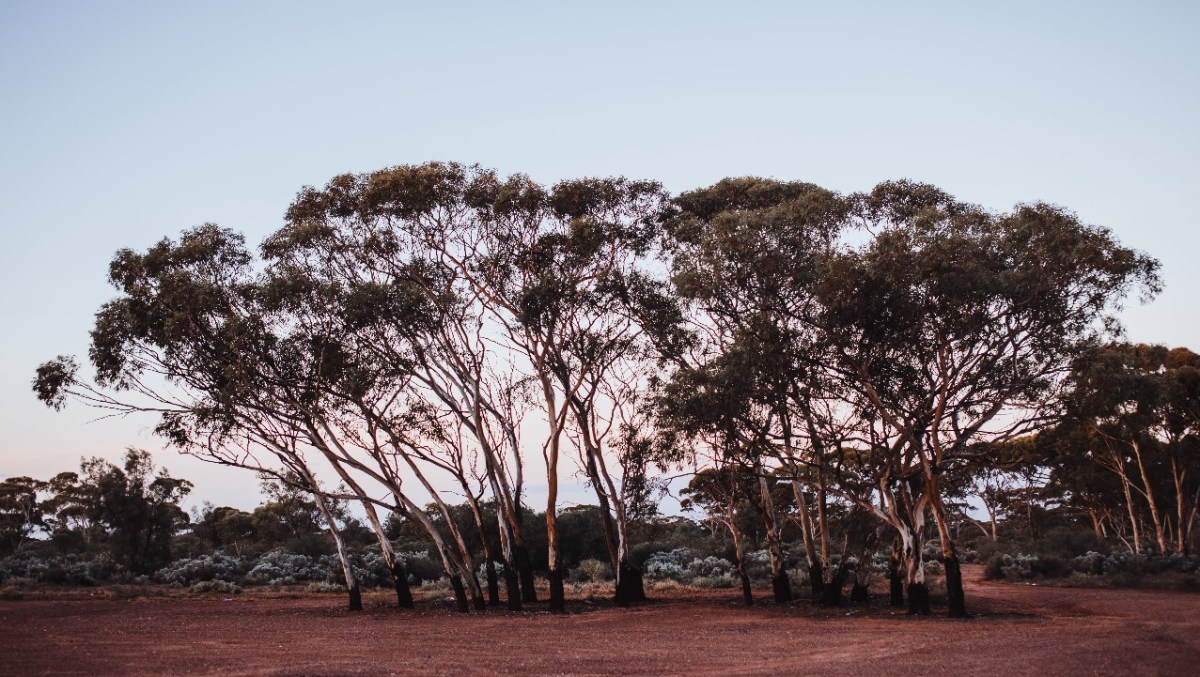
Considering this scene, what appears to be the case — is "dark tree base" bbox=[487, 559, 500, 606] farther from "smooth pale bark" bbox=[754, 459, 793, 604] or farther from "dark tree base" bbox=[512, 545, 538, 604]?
"smooth pale bark" bbox=[754, 459, 793, 604]

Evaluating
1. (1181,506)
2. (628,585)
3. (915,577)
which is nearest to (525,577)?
(628,585)

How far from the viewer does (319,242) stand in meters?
25.4

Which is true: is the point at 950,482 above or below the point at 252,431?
below

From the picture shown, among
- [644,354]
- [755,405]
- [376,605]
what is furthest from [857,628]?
[376,605]

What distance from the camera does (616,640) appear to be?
1762 centimetres

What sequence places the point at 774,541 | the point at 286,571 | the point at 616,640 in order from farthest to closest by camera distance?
1. the point at 286,571
2. the point at 774,541
3. the point at 616,640

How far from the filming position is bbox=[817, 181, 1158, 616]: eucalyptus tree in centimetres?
2034

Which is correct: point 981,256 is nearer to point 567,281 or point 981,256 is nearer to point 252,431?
point 567,281

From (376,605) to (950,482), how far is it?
53.5ft

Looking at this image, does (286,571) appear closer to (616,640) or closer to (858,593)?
(858,593)

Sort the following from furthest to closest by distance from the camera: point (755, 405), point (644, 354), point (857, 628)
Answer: point (644, 354) → point (755, 405) → point (857, 628)

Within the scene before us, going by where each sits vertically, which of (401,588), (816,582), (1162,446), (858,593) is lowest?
(858,593)

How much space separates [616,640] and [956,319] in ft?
32.3

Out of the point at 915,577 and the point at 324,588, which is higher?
the point at 915,577
